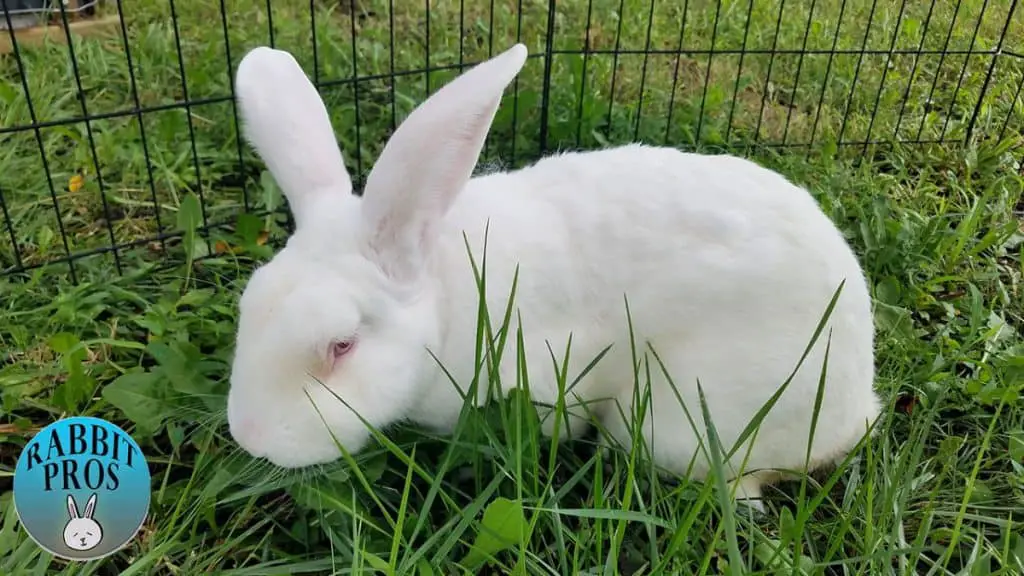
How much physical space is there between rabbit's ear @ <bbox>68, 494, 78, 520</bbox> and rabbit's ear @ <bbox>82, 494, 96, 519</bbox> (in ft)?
0.05

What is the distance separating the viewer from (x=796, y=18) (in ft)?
14.1

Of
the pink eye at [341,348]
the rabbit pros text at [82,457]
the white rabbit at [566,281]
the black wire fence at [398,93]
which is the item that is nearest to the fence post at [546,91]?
the black wire fence at [398,93]

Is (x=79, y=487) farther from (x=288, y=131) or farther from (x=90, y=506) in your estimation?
(x=288, y=131)

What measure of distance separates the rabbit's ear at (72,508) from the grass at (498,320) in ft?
1.23

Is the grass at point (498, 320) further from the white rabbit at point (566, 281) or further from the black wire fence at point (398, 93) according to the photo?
the white rabbit at point (566, 281)

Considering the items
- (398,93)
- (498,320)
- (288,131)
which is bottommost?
(398,93)

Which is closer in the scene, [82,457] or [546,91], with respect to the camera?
[82,457]

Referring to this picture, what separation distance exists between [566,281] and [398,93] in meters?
1.79

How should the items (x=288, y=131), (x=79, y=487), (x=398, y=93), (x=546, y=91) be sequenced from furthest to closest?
(x=398, y=93) < (x=546, y=91) < (x=288, y=131) < (x=79, y=487)

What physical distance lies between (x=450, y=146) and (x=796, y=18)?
322cm

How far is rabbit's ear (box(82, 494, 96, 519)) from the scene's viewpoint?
1.36 m

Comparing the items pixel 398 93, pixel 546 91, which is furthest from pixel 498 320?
pixel 398 93

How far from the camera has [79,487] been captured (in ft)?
4.40

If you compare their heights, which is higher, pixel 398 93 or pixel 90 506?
pixel 90 506
